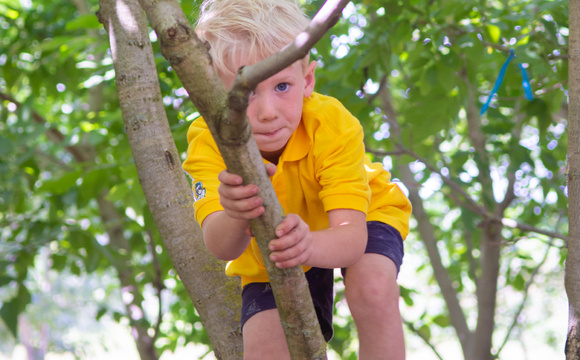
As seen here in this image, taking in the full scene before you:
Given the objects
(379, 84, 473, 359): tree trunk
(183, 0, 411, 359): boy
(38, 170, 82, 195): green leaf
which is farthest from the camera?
(379, 84, 473, 359): tree trunk

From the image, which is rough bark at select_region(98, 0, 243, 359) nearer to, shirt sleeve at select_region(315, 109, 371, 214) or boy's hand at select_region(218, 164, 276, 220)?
shirt sleeve at select_region(315, 109, 371, 214)

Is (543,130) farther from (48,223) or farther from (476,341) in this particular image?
(48,223)

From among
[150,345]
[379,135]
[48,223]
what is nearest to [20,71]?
[48,223]

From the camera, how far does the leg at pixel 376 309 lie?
143 cm

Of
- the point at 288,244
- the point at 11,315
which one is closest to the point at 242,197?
the point at 288,244

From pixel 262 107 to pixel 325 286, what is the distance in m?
0.64

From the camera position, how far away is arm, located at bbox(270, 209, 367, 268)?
3.16ft

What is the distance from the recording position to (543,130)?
2.84 meters

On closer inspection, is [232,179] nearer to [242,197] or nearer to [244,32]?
[242,197]

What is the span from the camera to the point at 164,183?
1.74 meters

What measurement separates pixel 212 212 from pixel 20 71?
3341 mm

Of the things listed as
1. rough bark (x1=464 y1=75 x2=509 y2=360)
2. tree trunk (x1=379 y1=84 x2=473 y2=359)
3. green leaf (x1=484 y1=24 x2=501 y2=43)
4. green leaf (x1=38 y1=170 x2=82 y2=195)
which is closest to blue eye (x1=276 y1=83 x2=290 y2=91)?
green leaf (x1=484 y1=24 x2=501 y2=43)

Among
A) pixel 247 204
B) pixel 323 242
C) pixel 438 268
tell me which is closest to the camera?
pixel 247 204

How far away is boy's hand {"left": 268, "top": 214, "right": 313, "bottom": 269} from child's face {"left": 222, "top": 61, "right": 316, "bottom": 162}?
0.40 meters
